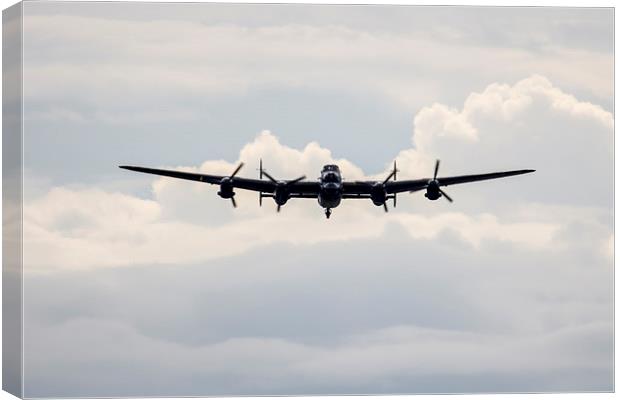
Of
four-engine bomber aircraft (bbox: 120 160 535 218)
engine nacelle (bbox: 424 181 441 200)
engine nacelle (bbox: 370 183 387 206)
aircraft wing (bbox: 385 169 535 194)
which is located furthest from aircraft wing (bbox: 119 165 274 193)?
engine nacelle (bbox: 424 181 441 200)

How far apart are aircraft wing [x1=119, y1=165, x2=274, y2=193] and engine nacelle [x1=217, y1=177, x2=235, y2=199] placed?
52 cm

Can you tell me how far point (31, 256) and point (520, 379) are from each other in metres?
21.2

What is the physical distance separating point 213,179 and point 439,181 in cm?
997

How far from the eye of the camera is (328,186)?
80312mm

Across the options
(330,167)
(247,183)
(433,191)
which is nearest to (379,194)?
(330,167)

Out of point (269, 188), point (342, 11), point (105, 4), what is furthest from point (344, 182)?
point (105, 4)

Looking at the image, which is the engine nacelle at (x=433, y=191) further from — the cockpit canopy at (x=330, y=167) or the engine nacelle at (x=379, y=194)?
the cockpit canopy at (x=330, y=167)

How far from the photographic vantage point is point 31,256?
7212 cm

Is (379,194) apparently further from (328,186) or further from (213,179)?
(213,179)

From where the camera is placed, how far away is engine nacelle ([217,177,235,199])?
78562 mm

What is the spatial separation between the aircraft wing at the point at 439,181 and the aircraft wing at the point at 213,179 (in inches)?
212

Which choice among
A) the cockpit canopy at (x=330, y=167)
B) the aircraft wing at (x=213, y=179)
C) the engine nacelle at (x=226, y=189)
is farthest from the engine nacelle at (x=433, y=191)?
the engine nacelle at (x=226, y=189)

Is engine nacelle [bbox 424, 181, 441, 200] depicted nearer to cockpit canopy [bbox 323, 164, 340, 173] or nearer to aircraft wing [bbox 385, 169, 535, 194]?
aircraft wing [bbox 385, 169, 535, 194]

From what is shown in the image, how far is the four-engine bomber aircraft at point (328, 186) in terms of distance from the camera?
7900 centimetres
